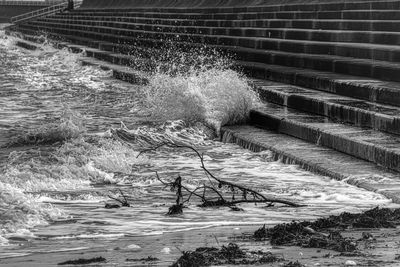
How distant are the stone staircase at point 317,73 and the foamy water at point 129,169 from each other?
1.07ft

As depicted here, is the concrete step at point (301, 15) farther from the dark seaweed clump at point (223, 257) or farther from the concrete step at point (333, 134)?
the dark seaweed clump at point (223, 257)

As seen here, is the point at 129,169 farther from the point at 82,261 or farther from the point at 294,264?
the point at 294,264

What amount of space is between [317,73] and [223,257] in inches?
405

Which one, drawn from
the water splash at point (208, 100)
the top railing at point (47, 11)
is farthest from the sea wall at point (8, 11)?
the water splash at point (208, 100)

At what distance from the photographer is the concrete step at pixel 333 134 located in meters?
9.33

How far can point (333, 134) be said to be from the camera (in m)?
10.5

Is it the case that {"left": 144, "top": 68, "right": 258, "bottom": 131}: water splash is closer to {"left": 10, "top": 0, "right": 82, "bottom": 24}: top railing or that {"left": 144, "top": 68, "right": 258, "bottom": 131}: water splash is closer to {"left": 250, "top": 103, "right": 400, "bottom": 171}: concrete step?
{"left": 250, "top": 103, "right": 400, "bottom": 171}: concrete step

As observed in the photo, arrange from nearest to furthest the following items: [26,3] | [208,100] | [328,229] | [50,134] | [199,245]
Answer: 1. [199,245]
2. [328,229]
3. [50,134]
4. [208,100]
5. [26,3]

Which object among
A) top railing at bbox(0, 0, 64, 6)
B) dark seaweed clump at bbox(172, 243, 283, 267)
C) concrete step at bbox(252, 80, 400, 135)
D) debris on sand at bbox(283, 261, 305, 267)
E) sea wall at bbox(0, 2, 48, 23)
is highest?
debris on sand at bbox(283, 261, 305, 267)

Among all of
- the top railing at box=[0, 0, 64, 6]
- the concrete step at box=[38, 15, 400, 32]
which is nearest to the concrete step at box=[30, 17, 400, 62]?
the concrete step at box=[38, 15, 400, 32]

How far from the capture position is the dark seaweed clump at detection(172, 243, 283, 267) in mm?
5178

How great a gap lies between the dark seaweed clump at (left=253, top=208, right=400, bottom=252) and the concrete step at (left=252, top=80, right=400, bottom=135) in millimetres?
3677

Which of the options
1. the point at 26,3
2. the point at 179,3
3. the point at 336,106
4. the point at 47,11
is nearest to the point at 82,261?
the point at 336,106

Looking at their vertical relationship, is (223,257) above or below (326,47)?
above
